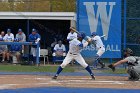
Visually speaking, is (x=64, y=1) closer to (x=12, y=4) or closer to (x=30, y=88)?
(x=12, y=4)

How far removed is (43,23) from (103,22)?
183 inches

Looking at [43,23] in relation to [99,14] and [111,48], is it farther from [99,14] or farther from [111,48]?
[111,48]

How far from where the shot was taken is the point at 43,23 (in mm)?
26406

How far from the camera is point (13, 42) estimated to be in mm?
22562

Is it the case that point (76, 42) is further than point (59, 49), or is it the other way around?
point (59, 49)

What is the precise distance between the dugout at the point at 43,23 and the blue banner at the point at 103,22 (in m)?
1.53

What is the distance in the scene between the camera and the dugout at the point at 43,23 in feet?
81.0

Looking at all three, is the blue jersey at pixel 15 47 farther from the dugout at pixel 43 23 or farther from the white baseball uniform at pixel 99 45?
the white baseball uniform at pixel 99 45

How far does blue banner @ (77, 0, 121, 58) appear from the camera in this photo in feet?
75.8

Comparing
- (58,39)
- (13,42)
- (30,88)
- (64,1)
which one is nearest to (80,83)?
(30,88)

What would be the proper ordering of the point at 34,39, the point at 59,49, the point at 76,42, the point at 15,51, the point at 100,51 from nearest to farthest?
the point at 76,42, the point at 100,51, the point at 34,39, the point at 15,51, the point at 59,49

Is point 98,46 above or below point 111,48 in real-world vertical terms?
above

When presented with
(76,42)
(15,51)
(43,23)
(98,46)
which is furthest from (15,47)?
(76,42)

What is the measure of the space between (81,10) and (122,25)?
2.37 meters
